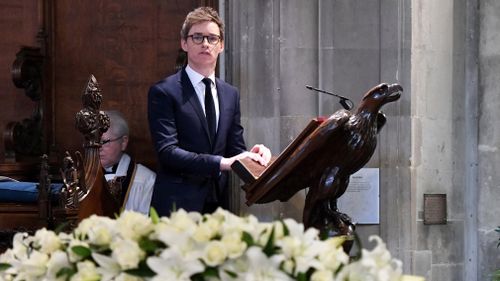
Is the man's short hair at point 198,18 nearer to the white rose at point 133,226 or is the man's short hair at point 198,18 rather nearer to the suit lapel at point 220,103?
the suit lapel at point 220,103

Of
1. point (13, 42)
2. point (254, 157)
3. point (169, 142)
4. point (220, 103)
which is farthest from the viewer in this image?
point (13, 42)

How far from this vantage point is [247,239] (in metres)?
1.78

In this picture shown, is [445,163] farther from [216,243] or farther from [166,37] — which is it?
[216,243]

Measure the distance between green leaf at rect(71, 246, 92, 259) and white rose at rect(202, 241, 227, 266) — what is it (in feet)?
0.95

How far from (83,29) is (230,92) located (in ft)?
5.71

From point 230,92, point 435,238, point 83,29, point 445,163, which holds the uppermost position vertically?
point 83,29

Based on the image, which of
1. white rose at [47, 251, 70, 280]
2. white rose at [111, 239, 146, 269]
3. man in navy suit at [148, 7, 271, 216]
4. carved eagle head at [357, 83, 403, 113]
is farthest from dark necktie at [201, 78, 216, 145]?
white rose at [111, 239, 146, 269]

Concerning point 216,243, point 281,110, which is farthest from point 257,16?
point 216,243

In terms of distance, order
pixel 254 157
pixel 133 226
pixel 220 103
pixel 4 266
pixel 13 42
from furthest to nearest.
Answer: pixel 13 42
pixel 220 103
pixel 254 157
pixel 4 266
pixel 133 226

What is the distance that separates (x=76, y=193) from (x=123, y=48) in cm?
168

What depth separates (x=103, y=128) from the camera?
535 centimetres

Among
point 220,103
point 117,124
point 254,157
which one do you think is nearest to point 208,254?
point 254,157

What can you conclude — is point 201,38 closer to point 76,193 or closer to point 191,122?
point 191,122

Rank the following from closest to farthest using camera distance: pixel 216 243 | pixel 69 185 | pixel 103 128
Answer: pixel 216 243
pixel 69 185
pixel 103 128
